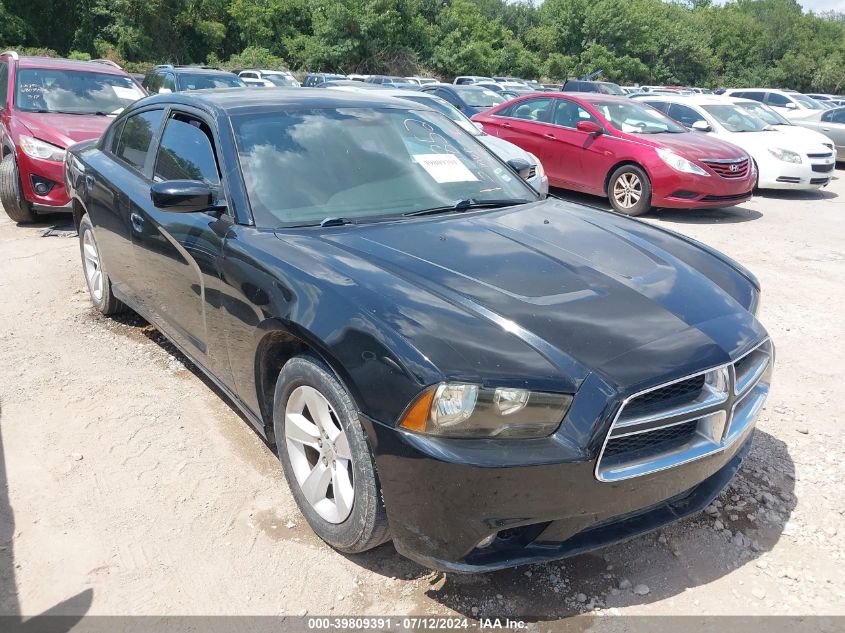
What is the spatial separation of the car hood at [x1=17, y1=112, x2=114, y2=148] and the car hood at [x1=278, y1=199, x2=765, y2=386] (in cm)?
551

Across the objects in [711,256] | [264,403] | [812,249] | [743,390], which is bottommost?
[812,249]

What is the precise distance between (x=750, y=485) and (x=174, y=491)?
262 centimetres

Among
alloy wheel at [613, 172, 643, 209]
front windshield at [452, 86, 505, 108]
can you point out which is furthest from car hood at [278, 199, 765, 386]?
front windshield at [452, 86, 505, 108]

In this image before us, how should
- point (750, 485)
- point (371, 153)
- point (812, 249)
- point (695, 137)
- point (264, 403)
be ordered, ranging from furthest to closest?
point (695, 137) < point (812, 249) < point (371, 153) < point (750, 485) < point (264, 403)

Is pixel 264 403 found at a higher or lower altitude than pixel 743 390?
lower

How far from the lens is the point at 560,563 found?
2.68 m

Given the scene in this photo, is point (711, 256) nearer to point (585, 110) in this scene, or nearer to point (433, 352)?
point (433, 352)

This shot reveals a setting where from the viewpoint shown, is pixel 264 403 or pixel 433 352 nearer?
pixel 433 352

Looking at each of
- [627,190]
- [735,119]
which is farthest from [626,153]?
[735,119]

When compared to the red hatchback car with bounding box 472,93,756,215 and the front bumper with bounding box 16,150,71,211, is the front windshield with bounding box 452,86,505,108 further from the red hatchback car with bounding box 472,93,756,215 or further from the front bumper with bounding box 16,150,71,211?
the front bumper with bounding box 16,150,71,211

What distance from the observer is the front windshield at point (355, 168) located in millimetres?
3150

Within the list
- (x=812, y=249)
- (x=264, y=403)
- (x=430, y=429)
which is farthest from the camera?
(x=812, y=249)

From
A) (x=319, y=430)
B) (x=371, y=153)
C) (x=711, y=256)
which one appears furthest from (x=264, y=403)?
(x=711, y=256)

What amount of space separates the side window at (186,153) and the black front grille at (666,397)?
2105 millimetres
